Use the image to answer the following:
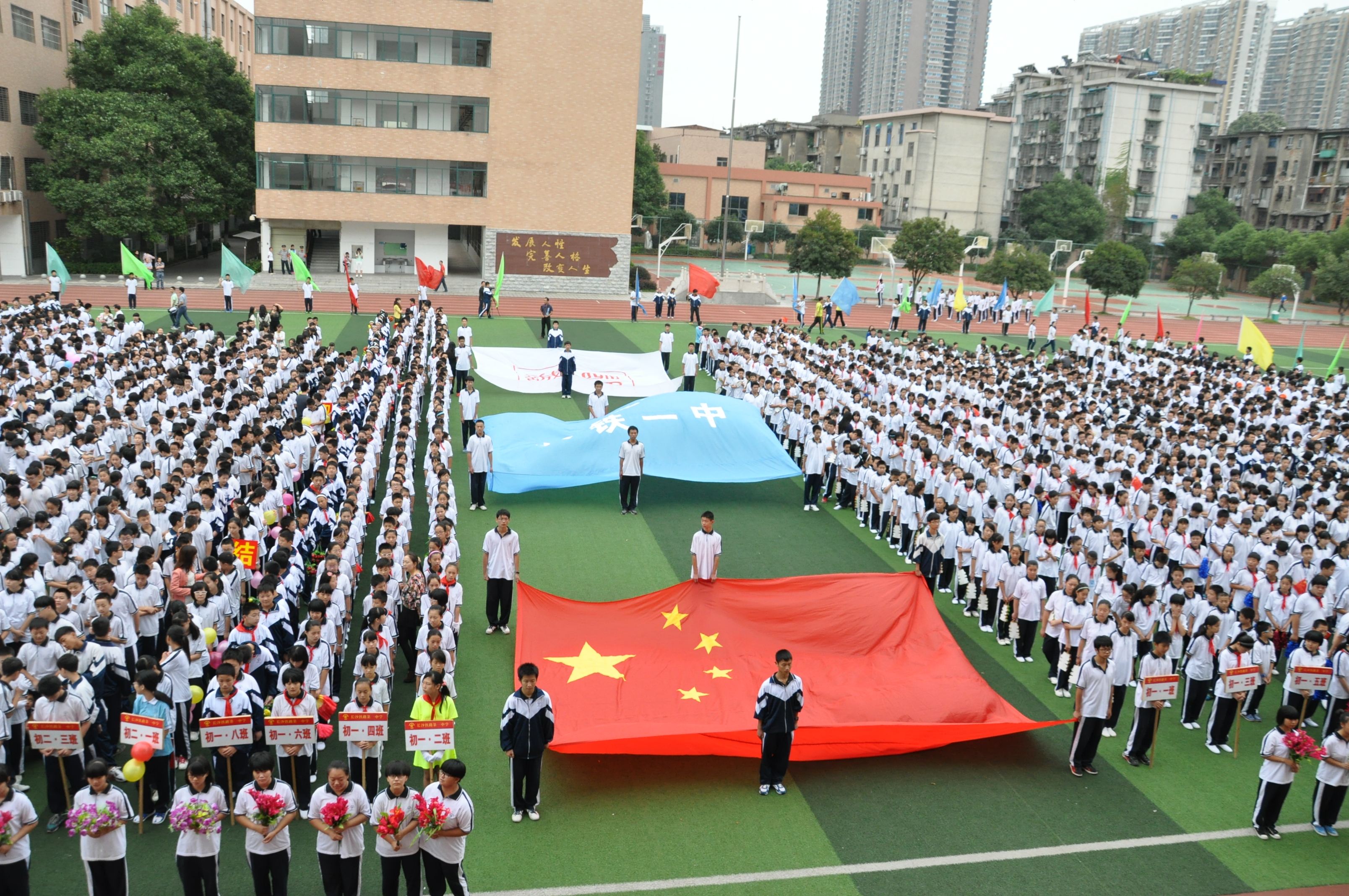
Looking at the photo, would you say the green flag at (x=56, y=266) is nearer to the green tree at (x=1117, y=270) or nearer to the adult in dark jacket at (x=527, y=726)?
the adult in dark jacket at (x=527, y=726)

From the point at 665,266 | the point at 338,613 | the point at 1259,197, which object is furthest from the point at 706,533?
the point at 1259,197

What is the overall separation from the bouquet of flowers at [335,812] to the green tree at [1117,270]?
136 feet

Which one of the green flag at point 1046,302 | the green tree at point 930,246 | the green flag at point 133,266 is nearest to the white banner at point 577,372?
the green flag at point 133,266

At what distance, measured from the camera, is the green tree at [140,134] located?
37.2 metres

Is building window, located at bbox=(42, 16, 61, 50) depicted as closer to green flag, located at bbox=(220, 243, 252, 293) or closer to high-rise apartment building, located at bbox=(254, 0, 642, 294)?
high-rise apartment building, located at bbox=(254, 0, 642, 294)

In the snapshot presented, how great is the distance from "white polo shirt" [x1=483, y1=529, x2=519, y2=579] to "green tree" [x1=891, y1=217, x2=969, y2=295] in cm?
3508

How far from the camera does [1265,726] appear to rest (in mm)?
9938

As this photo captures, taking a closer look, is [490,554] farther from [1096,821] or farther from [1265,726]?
[1265,726]

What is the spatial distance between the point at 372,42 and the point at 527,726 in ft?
130

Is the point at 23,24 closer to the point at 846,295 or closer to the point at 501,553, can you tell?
the point at 846,295

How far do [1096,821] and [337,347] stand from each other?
23.8 metres

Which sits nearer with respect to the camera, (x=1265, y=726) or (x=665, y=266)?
(x=1265, y=726)

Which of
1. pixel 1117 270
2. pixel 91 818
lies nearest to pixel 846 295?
pixel 1117 270

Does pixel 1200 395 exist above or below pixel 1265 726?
above
